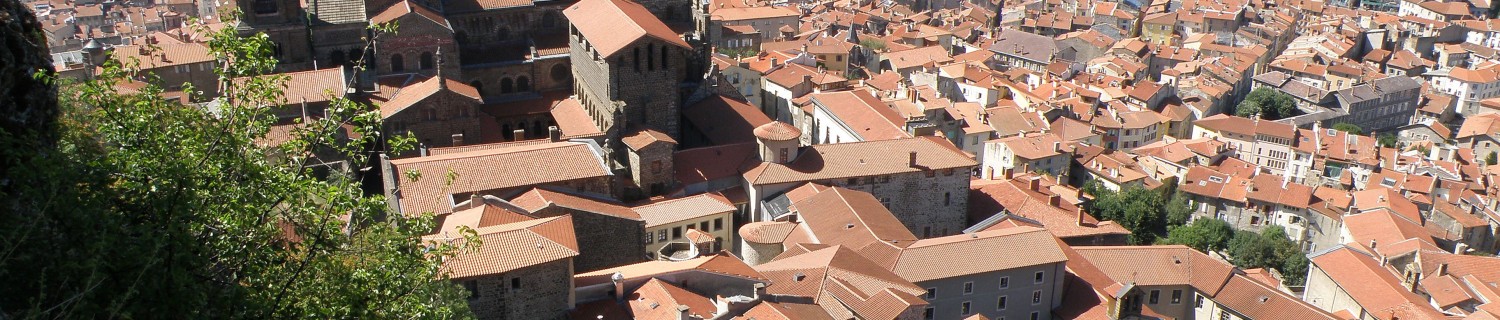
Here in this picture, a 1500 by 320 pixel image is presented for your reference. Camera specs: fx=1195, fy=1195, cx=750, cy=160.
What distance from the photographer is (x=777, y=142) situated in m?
41.8

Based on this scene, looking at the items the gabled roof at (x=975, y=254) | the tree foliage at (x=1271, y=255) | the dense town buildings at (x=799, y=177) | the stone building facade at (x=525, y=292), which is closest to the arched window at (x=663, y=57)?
the dense town buildings at (x=799, y=177)

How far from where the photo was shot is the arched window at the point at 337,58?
44531 millimetres

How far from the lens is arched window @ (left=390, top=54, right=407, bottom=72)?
43.4 meters

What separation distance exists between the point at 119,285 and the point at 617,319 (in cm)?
1887

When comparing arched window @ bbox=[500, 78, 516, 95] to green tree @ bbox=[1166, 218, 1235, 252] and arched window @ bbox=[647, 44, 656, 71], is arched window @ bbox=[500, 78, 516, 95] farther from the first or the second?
green tree @ bbox=[1166, 218, 1235, 252]

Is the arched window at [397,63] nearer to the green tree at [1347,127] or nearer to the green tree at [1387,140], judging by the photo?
the green tree at [1347,127]

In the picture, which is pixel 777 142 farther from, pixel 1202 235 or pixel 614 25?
pixel 1202 235

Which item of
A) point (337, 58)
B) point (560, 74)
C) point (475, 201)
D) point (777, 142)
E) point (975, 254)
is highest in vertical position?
point (337, 58)

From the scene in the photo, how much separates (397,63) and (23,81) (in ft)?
103

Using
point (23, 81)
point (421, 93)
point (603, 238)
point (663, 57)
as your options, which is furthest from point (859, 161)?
point (23, 81)

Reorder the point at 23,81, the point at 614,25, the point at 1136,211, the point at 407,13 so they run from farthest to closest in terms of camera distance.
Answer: the point at 1136,211 → the point at 407,13 → the point at 614,25 → the point at 23,81

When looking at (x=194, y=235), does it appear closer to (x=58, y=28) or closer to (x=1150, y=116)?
(x=1150, y=116)

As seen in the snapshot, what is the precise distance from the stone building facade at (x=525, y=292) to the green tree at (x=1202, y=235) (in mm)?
36150

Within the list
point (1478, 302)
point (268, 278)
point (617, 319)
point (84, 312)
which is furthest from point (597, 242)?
point (1478, 302)
